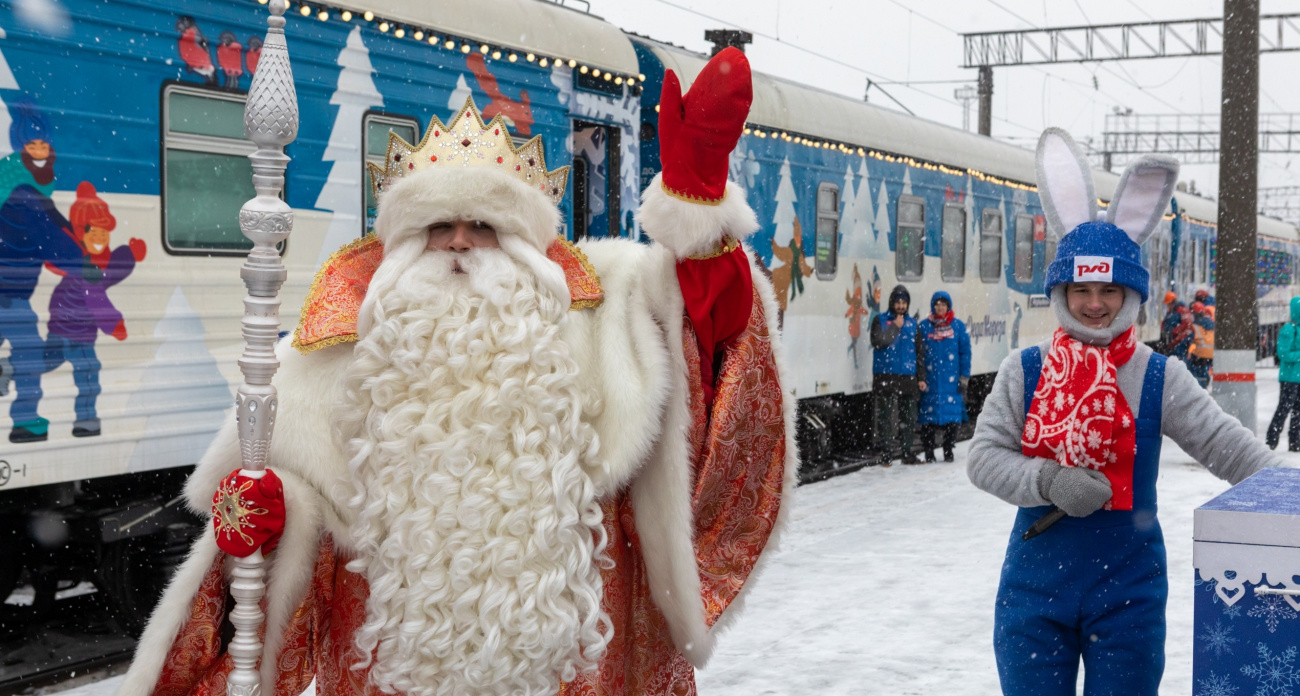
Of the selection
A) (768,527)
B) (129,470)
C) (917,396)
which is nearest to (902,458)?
(917,396)

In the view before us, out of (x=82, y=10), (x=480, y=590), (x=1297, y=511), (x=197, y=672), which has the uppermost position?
(x=82, y=10)

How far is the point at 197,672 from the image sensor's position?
2.66 m

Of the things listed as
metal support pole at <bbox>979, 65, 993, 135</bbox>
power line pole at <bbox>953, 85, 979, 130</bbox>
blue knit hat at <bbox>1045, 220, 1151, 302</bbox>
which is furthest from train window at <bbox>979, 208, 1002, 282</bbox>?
power line pole at <bbox>953, 85, 979, 130</bbox>

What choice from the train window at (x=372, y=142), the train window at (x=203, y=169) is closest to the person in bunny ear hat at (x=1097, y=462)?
the train window at (x=203, y=169)

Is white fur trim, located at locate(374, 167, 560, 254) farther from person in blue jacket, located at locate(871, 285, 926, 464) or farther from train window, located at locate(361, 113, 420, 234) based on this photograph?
person in blue jacket, located at locate(871, 285, 926, 464)

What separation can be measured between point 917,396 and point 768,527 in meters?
8.84

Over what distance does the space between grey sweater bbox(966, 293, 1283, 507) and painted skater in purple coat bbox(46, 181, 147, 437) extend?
328cm

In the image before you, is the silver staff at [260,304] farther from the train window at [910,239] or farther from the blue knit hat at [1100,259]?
the train window at [910,239]

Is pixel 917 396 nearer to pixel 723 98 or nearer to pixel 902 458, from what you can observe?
pixel 902 458

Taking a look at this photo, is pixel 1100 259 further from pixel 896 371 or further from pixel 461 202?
pixel 896 371

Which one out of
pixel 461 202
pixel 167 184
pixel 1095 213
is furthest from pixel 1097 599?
pixel 167 184

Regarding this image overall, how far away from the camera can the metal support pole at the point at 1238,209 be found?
38.5 ft

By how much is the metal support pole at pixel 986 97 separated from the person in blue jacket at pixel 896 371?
18.5 metres

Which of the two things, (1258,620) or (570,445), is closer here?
(1258,620)
